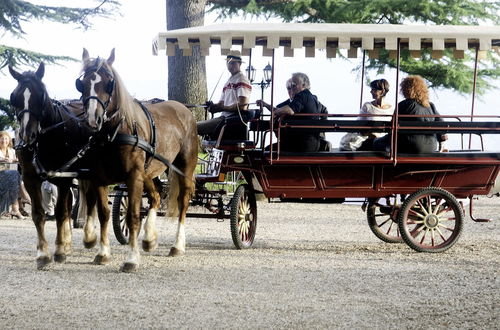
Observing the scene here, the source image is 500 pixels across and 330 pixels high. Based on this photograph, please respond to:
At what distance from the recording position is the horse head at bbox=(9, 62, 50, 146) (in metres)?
8.27

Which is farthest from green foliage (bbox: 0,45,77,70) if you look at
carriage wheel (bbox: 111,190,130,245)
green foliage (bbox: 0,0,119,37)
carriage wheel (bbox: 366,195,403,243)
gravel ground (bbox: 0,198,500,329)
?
carriage wheel (bbox: 366,195,403,243)

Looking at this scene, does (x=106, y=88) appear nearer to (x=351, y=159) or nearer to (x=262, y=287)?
(x=262, y=287)

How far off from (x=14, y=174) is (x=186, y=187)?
473 cm

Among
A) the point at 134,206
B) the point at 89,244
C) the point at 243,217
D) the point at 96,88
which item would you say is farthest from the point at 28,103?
the point at 243,217

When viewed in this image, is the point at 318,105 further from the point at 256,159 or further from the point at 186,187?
the point at 186,187

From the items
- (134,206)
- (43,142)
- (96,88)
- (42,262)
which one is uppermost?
(96,88)

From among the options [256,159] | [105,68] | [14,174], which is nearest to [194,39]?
[256,159]

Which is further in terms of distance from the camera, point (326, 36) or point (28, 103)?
point (326, 36)

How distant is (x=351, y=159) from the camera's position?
33.2 ft

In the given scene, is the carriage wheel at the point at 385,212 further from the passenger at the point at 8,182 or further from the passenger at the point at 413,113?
the passenger at the point at 8,182

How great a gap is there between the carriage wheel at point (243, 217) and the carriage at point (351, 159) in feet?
0.04

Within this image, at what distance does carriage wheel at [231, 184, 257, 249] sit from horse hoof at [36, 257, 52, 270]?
2161 mm

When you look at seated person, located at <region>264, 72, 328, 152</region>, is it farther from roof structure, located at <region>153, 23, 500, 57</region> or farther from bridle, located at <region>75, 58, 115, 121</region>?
bridle, located at <region>75, 58, 115, 121</region>

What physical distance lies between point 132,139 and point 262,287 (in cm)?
201
